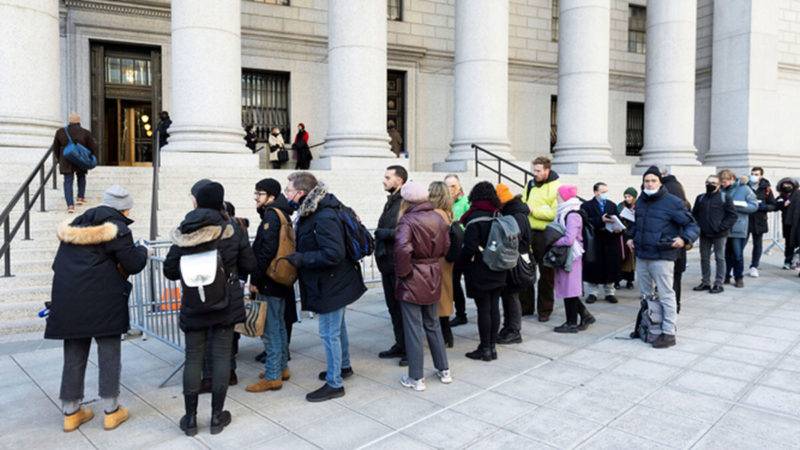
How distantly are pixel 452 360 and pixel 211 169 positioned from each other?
7428 mm

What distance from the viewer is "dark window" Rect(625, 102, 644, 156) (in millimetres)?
24984

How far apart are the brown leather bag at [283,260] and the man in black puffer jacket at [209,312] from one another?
544 mm

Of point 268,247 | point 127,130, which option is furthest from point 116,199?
point 127,130

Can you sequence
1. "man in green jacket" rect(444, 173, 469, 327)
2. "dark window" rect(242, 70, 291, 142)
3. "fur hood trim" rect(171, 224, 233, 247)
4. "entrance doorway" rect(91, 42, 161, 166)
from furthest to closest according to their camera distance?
"dark window" rect(242, 70, 291, 142) < "entrance doorway" rect(91, 42, 161, 166) < "man in green jacket" rect(444, 173, 469, 327) < "fur hood trim" rect(171, 224, 233, 247)

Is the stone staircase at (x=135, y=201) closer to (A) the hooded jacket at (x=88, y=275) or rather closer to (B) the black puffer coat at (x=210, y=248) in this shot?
(A) the hooded jacket at (x=88, y=275)

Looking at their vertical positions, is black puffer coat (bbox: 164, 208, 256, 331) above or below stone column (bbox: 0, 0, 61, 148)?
below

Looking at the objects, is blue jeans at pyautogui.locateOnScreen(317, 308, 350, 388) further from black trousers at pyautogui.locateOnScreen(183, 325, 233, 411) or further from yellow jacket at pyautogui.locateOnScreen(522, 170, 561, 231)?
yellow jacket at pyautogui.locateOnScreen(522, 170, 561, 231)

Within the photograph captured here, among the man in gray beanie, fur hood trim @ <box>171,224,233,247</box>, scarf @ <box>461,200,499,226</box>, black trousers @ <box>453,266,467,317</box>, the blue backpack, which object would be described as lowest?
black trousers @ <box>453,266,467,317</box>

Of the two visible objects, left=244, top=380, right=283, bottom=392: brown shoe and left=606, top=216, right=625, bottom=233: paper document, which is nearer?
left=244, top=380, right=283, bottom=392: brown shoe

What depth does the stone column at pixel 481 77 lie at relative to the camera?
15609 millimetres

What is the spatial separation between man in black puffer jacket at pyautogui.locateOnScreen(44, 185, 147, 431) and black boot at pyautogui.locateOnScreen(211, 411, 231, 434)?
0.78 m

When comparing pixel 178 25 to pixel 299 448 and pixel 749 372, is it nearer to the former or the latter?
pixel 299 448

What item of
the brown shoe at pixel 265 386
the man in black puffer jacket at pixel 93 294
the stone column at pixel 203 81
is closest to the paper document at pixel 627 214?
the brown shoe at pixel 265 386

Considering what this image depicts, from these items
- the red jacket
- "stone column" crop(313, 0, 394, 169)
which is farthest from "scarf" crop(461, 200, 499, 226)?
"stone column" crop(313, 0, 394, 169)
